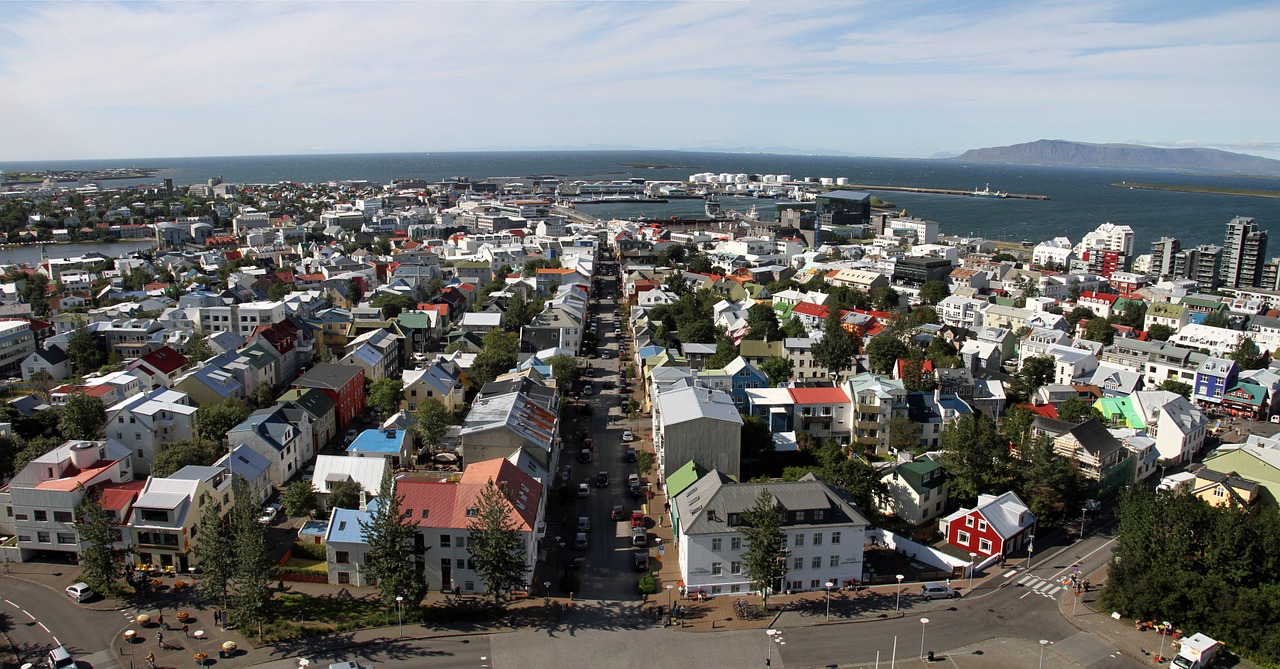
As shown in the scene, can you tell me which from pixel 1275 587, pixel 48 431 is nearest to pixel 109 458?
pixel 48 431

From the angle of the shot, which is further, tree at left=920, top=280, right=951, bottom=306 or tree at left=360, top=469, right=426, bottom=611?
tree at left=920, top=280, right=951, bottom=306

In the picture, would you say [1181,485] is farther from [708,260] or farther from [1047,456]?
[708,260]

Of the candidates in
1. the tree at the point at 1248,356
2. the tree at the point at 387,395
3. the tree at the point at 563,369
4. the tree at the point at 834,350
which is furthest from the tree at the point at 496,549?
the tree at the point at 1248,356

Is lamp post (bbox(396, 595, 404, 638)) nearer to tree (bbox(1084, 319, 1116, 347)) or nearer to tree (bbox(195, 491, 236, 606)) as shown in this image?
tree (bbox(195, 491, 236, 606))

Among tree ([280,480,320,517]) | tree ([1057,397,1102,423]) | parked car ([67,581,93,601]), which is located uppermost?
tree ([1057,397,1102,423])

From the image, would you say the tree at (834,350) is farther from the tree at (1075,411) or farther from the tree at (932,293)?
the tree at (932,293)

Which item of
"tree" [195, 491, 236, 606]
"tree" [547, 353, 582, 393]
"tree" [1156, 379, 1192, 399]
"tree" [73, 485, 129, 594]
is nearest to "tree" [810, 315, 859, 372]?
"tree" [547, 353, 582, 393]
